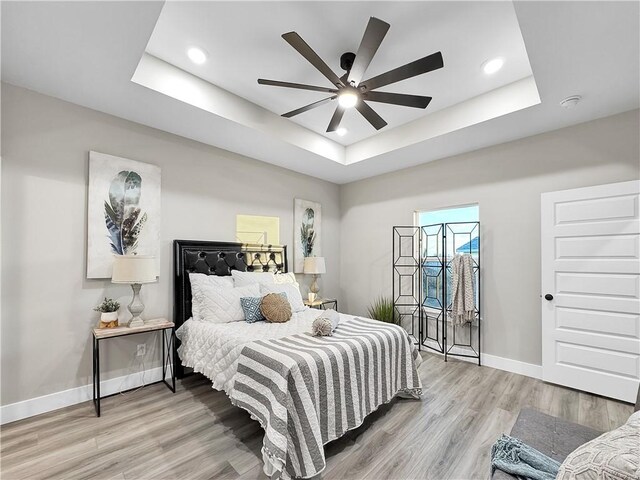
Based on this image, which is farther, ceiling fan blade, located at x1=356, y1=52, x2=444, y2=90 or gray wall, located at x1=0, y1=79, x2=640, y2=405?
gray wall, located at x1=0, y1=79, x2=640, y2=405

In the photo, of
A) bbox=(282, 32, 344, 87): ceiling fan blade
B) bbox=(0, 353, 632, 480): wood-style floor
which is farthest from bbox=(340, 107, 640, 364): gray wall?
bbox=(282, 32, 344, 87): ceiling fan blade

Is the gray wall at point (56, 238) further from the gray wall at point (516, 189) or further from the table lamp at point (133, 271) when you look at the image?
the gray wall at point (516, 189)

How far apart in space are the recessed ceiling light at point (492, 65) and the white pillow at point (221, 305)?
125 inches

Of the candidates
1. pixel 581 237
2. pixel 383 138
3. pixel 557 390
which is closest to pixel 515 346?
pixel 557 390

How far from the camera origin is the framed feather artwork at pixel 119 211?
9.05 feet

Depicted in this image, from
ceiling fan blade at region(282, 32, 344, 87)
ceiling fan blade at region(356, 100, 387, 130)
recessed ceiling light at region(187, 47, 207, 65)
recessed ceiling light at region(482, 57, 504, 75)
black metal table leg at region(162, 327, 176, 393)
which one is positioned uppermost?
recessed ceiling light at region(187, 47, 207, 65)

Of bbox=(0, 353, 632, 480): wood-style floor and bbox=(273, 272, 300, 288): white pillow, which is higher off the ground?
bbox=(273, 272, 300, 288): white pillow

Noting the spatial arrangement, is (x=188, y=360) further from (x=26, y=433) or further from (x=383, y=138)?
(x=383, y=138)

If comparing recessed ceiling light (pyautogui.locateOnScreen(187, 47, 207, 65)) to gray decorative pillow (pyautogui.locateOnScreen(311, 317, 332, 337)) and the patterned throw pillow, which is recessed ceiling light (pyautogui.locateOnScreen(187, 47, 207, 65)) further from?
gray decorative pillow (pyautogui.locateOnScreen(311, 317, 332, 337))

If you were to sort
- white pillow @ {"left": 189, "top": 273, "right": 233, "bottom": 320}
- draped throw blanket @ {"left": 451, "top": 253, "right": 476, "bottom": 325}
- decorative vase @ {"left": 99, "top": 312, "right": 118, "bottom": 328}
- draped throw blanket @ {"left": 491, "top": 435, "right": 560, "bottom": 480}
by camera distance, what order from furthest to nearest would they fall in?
draped throw blanket @ {"left": 451, "top": 253, "right": 476, "bottom": 325} < white pillow @ {"left": 189, "top": 273, "right": 233, "bottom": 320} < decorative vase @ {"left": 99, "top": 312, "right": 118, "bottom": 328} < draped throw blanket @ {"left": 491, "top": 435, "right": 560, "bottom": 480}

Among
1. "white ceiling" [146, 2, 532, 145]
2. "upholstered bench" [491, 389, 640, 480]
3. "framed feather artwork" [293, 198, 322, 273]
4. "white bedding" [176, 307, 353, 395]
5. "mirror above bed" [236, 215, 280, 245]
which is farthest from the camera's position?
"framed feather artwork" [293, 198, 322, 273]

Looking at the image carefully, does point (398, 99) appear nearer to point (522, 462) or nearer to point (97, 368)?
point (522, 462)

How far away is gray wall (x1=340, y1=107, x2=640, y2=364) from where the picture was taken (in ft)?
9.64

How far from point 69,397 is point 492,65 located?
4.80m
